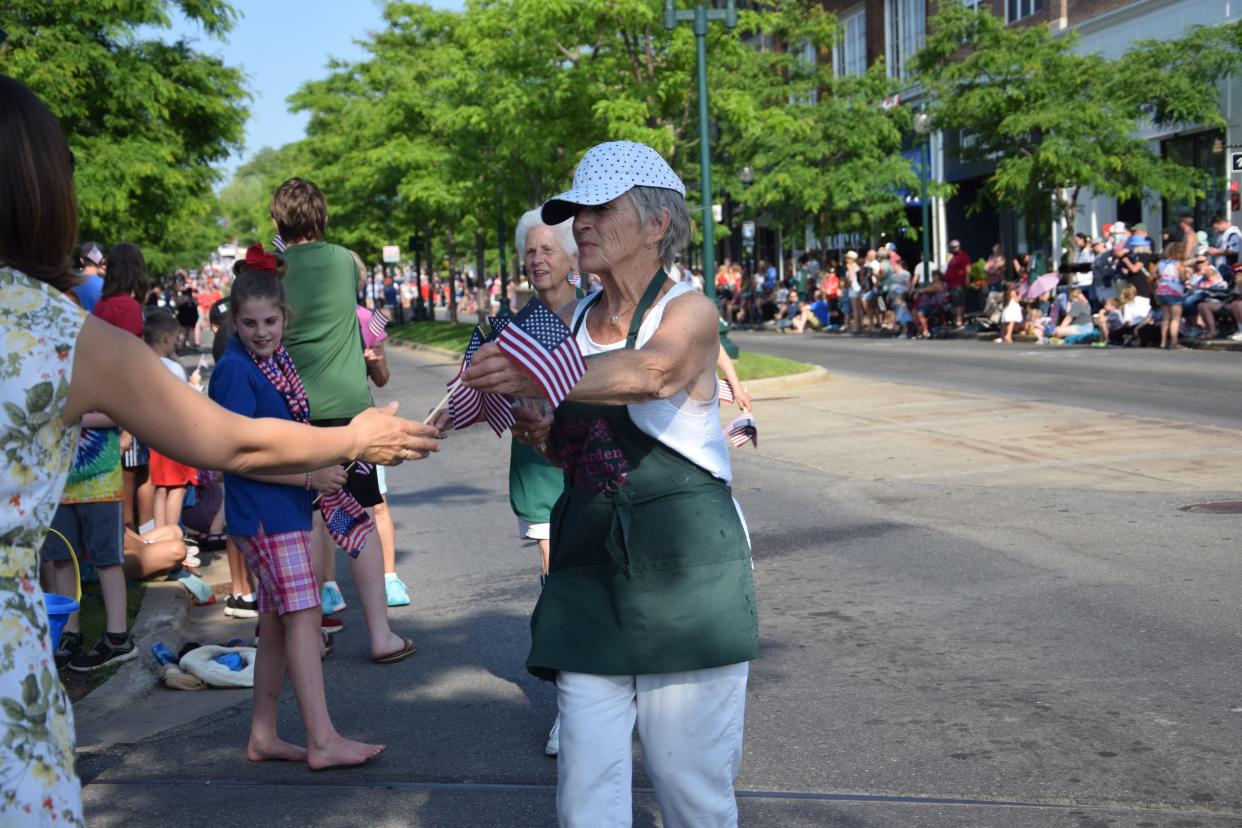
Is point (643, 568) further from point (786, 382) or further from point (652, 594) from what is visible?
point (786, 382)

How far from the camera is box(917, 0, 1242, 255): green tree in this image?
90.8 ft

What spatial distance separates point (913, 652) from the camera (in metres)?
6.00

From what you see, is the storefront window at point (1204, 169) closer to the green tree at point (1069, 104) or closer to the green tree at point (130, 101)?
the green tree at point (1069, 104)

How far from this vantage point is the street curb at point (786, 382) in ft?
59.2

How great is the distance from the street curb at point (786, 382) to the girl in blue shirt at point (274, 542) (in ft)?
43.1

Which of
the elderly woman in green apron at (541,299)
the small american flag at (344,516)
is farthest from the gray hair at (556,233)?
the small american flag at (344,516)

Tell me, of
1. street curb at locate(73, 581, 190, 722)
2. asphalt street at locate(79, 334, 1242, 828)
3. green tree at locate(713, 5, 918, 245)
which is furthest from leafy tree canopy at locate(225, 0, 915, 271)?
street curb at locate(73, 581, 190, 722)

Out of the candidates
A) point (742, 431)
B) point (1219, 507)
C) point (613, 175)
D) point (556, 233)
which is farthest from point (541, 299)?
point (1219, 507)

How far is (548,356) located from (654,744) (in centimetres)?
93

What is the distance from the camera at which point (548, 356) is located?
2908 mm

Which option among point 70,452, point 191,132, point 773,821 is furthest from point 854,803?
point 191,132

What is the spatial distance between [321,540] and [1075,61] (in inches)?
1002

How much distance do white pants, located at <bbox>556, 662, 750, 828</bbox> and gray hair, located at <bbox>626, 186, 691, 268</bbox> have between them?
3.22 feet

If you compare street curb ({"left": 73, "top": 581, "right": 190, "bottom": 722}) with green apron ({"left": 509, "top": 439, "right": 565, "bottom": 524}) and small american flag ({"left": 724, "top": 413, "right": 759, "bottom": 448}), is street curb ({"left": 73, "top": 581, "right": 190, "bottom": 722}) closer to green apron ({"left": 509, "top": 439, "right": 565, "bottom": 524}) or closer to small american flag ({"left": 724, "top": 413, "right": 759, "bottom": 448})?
green apron ({"left": 509, "top": 439, "right": 565, "bottom": 524})
